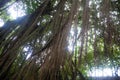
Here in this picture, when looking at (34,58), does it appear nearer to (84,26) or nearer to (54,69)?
(54,69)

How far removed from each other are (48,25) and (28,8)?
2.77 metres

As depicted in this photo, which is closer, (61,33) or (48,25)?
(61,33)

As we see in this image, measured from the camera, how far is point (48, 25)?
5.07 feet

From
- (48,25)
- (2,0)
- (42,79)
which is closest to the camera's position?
(42,79)

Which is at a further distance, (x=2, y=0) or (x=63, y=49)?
(x=2, y=0)

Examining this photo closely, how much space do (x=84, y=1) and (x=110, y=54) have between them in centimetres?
31

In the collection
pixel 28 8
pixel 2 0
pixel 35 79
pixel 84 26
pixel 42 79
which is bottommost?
pixel 28 8

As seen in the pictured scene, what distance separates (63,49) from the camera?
126cm

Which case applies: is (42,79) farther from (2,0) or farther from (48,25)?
(2,0)

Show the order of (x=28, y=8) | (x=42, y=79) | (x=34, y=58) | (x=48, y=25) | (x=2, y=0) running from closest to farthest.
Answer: (x=42, y=79) < (x=34, y=58) < (x=48, y=25) < (x=2, y=0) < (x=28, y=8)

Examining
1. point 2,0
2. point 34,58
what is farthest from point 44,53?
point 2,0

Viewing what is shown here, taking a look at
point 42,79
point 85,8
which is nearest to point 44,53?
point 42,79

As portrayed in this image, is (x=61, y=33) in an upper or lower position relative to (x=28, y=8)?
upper

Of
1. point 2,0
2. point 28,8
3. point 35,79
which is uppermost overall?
point 35,79
